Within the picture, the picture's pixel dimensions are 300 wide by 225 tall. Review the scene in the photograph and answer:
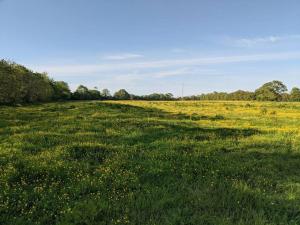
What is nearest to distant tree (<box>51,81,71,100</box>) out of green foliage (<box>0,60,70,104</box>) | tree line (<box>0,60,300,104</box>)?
tree line (<box>0,60,300,104</box>)

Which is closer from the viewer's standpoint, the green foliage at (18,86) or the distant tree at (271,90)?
the green foliage at (18,86)

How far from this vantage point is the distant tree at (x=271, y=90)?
144875 mm

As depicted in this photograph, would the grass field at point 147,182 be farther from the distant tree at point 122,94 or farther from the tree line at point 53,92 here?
the distant tree at point 122,94

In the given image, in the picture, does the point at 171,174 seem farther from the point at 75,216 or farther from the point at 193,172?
the point at 75,216

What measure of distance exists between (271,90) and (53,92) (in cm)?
9833

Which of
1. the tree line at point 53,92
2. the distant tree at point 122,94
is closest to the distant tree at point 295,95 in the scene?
the tree line at point 53,92

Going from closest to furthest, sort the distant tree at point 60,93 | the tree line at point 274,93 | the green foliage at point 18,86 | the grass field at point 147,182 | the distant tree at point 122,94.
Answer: the grass field at point 147,182 → the green foliage at point 18,86 → the distant tree at point 60,93 → the tree line at point 274,93 → the distant tree at point 122,94

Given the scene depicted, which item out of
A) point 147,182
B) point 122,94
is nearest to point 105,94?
point 122,94

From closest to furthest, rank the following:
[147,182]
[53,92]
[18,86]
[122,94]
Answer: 1. [147,182]
2. [18,86]
3. [53,92]
4. [122,94]

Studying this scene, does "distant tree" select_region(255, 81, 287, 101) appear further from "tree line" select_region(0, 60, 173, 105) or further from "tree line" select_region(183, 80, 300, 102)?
"tree line" select_region(0, 60, 173, 105)

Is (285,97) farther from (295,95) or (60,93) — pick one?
(60,93)

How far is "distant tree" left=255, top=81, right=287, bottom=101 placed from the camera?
475ft

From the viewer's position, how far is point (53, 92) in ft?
358

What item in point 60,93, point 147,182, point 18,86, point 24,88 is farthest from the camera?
point 60,93
